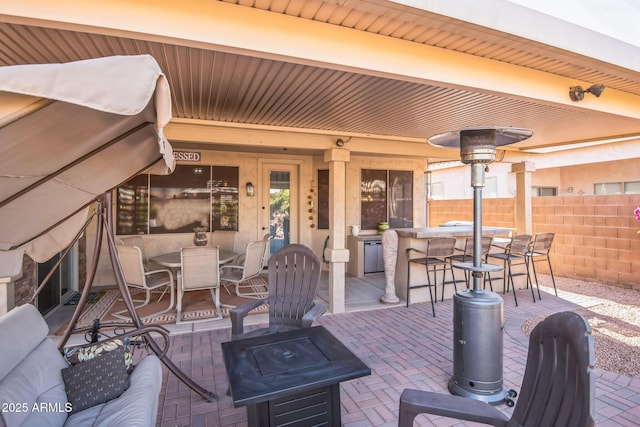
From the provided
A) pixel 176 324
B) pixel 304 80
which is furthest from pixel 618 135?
pixel 176 324

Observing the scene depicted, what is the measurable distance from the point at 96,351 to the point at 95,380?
0.22 meters

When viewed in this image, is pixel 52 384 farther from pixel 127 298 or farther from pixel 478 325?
pixel 478 325

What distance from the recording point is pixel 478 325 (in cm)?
245

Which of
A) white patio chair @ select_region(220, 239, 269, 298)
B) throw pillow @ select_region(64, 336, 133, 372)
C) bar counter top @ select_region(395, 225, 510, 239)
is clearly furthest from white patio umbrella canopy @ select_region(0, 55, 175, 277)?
bar counter top @ select_region(395, 225, 510, 239)

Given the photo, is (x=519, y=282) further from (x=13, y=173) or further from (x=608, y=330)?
(x=13, y=173)

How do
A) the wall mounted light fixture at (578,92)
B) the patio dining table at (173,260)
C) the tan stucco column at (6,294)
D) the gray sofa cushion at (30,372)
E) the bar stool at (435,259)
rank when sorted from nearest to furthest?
the gray sofa cushion at (30,372)
the tan stucco column at (6,294)
the wall mounted light fixture at (578,92)
the patio dining table at (173,260)
the bar stool at (435,259)

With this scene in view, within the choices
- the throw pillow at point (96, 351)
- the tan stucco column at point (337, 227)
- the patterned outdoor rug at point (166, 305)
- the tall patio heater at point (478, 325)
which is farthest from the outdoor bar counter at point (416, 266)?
the throw pillow at point (96, 351)

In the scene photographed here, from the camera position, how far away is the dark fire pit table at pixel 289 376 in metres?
1.62

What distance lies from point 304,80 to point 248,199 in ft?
13.4

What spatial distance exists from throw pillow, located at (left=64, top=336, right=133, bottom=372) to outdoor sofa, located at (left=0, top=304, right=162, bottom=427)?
4cm

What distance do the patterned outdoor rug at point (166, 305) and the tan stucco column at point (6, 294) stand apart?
0.75 meters

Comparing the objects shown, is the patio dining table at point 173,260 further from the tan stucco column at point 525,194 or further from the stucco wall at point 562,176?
the stucco wall at point 562,176

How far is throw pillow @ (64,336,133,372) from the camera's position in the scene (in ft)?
6.86

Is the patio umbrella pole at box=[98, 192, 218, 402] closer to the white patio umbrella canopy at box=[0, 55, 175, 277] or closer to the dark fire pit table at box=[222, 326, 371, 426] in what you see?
the white patio umbrella canopy at box=[0, 55, 175, 277]
